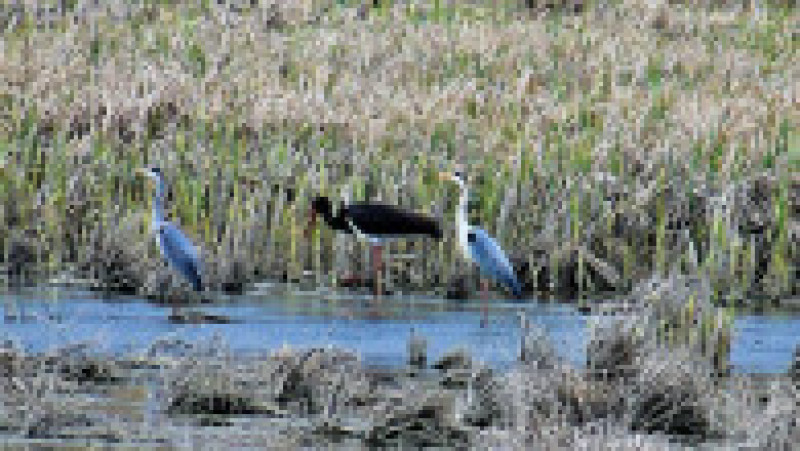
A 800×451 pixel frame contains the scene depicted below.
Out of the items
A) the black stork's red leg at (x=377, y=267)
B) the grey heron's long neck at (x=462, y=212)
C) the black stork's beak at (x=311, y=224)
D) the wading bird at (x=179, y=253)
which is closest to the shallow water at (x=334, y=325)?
the black stork's red leg at (x=377, y=267)

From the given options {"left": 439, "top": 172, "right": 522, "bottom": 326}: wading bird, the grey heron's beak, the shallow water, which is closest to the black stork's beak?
the shallow water

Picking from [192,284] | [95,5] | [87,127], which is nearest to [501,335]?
[192,284]

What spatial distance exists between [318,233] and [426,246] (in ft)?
2.48

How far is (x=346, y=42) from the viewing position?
26359mm

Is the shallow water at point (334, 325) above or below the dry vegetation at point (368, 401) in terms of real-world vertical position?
below

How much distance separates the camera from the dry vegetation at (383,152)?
16.3 metres

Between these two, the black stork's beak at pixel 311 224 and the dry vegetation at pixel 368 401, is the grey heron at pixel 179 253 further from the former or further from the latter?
the dry vegetation at pixel 368 401

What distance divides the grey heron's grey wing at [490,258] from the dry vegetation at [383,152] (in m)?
1.41

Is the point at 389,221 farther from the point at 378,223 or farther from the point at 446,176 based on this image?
the point at 446,176

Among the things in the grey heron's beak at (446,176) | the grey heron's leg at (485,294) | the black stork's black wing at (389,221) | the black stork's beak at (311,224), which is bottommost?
the grey heron's leg at (485,294)

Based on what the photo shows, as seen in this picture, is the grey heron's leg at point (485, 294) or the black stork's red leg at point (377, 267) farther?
the black stork's red leg at point (377, 267)

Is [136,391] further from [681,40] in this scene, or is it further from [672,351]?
[681,40]

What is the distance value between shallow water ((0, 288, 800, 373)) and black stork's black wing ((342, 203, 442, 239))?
1.46 feet

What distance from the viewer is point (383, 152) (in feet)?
61.3
